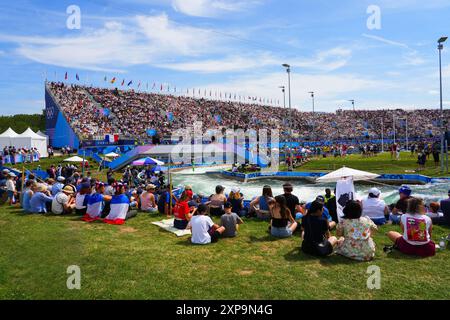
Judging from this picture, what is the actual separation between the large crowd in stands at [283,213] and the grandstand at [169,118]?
2953 centimetres

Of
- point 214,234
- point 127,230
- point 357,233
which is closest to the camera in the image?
point 357,233

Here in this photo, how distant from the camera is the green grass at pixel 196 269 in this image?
221 inches

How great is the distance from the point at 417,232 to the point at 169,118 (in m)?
56.5

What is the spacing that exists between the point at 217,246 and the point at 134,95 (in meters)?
60.6

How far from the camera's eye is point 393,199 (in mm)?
17328

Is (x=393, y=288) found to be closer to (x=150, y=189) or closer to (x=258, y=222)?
(x=258, y=222)

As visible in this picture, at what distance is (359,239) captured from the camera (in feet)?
22.6

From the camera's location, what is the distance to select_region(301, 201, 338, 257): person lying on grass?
7.04m

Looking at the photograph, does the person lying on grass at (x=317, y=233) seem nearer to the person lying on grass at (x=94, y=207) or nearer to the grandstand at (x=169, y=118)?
the person lying on grass at (x=94, y=207)

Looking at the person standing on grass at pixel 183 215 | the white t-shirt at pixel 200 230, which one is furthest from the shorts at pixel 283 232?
the person standing on grass at pixel 183 215

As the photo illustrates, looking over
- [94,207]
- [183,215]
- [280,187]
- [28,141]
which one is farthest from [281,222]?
[28,141]

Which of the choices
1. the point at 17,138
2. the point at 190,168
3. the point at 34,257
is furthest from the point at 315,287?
the point at 17,138

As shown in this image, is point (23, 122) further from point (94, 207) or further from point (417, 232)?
point (417, 232)

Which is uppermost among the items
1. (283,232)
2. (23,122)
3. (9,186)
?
(23,122)
